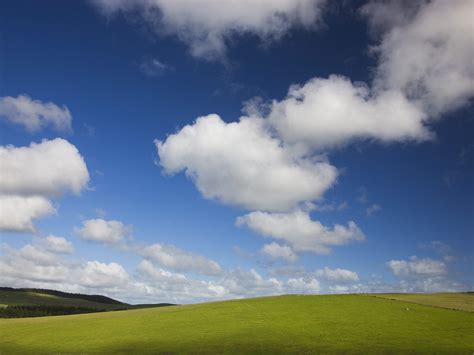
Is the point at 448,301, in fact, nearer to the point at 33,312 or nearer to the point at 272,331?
the point at 272,331

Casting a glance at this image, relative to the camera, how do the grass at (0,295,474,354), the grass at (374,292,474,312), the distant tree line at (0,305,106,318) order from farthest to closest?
the distant tree line at (0,305,106,318) → the grass at (374,292,474,312) → the grass at (0,295,474,354)

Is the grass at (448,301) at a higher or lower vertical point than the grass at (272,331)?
higher

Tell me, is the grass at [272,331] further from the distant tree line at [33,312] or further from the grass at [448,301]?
the distant tree line at [33,312]

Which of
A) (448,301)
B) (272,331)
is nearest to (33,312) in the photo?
(272,331)

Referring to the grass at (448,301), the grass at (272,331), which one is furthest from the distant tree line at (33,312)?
the grass at (448,301)

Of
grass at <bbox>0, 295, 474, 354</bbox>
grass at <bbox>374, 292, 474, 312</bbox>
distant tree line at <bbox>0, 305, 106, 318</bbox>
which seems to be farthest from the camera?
distant tree line at <bbox>0, 305, 106, 318</bbox>

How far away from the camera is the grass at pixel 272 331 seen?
5162cm

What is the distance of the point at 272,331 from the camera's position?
62.0 metres

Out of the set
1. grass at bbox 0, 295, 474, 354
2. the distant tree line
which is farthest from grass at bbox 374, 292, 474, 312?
the distant tree line

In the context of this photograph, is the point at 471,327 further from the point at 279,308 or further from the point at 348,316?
the point at 279,308

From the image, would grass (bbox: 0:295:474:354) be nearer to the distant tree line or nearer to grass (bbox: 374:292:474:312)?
grass (bbox: 374:292:474:312)

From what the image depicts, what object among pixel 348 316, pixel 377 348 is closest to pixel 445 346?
pixel 377 348

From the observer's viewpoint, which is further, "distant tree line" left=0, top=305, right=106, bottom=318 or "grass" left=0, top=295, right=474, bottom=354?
"distant tree line" left=0, top=305, right=106, bottom=318

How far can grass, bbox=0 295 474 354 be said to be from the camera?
169ft
